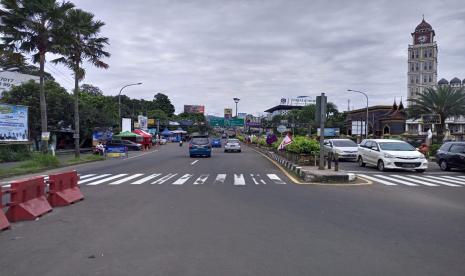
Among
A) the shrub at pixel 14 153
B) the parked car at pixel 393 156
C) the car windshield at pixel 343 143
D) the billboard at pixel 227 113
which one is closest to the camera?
the parked car at pixel 393 156

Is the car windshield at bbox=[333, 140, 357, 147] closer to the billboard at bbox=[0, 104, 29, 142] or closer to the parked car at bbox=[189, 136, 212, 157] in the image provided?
the parked car at bbox=[189, 136, 212, 157]

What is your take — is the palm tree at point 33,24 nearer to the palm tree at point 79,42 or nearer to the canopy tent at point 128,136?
the palm tree at point 79,42

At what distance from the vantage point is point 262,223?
822cm

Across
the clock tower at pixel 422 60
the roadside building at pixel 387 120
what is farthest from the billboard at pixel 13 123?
the clock tower at pixel 422 60

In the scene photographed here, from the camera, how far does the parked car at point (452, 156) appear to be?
2109cm

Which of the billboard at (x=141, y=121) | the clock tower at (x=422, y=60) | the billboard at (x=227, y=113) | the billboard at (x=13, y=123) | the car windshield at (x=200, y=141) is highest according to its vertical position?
the clock tower at (x=422, y=60)

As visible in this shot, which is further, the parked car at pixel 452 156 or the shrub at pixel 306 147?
the parked car at pixel 452 156

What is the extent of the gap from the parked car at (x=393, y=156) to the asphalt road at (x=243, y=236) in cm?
801

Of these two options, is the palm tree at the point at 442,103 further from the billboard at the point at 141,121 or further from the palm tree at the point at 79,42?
the billboard at the point at 141,121

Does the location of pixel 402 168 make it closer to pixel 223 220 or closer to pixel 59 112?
pixel 223 220

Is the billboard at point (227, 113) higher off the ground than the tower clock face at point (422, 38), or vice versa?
the tower clock face at point (422, 38)

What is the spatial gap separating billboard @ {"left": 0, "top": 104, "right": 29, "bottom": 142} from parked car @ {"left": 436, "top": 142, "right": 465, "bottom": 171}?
24253 millimetres

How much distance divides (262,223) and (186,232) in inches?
61.0

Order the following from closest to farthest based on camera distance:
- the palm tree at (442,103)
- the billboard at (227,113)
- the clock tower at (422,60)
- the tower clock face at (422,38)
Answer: the palm tree at (442,103)
the billboard at (227,113)
the clock tower at (422,60)
the tower clock face at (422,38)
